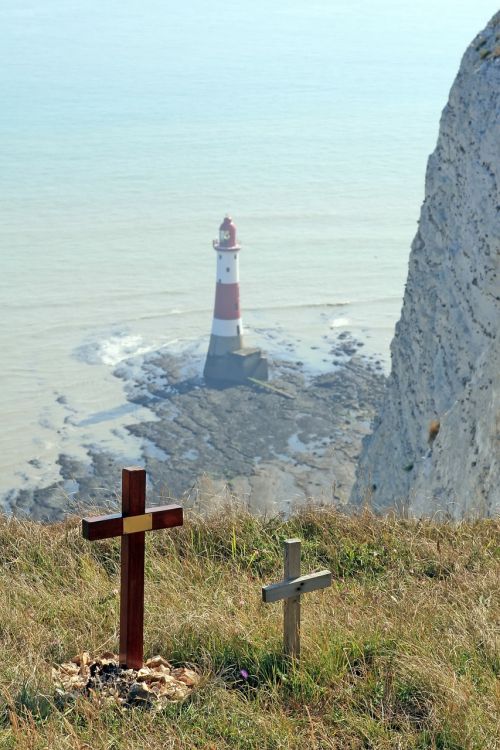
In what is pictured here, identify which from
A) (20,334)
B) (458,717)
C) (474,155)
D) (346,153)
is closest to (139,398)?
(20,334)

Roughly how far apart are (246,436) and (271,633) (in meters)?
25.6

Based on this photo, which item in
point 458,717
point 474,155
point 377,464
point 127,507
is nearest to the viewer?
point 458,717

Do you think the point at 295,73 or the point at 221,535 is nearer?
the point at 221,535

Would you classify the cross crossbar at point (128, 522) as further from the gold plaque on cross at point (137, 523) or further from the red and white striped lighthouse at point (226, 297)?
the red and white striped lighthouse at point (226, 297)

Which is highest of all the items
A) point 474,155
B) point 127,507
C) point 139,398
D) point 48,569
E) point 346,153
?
point 346,153

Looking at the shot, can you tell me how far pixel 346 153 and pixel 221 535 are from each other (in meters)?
95.1

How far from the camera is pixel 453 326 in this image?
50.0 ft

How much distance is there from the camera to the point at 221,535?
20.3 feet

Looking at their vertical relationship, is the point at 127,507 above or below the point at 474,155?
below

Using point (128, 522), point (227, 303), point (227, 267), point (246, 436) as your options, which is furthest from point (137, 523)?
point (227, 267)

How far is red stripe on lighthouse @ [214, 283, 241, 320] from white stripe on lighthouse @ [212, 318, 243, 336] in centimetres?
19

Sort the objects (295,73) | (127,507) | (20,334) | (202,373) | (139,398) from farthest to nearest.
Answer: (295,73)
(20,334)
(202,373)
(139,398)
(127,507)

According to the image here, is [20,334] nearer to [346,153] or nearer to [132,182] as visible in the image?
[132,182]

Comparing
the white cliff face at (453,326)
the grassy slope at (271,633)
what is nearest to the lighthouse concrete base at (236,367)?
the white cliff face at (453,326)
